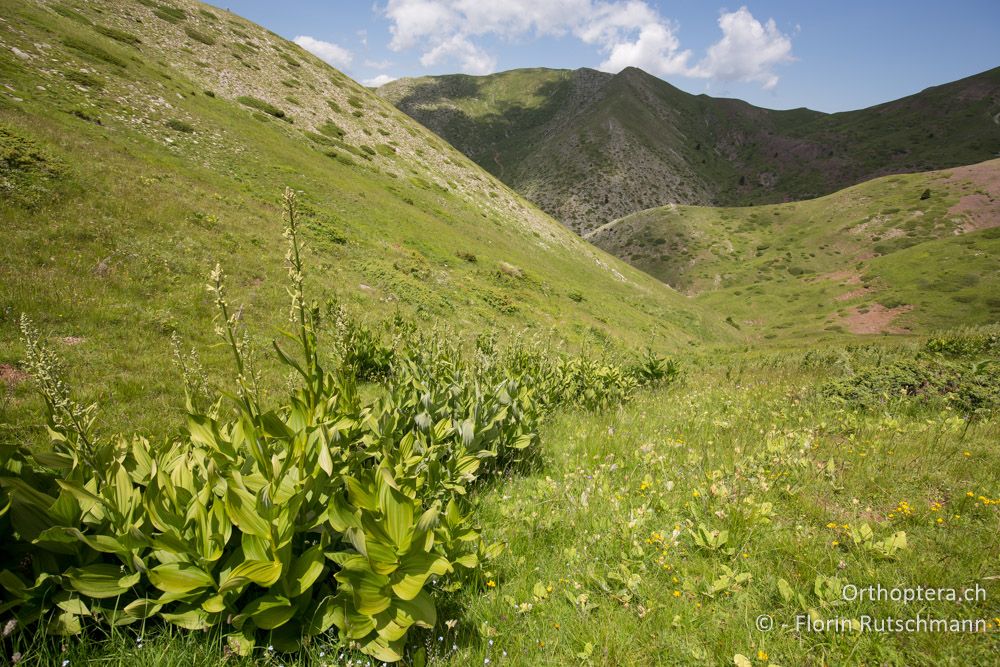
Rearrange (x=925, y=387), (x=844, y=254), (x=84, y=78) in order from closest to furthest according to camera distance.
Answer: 1. (x=925, y=387)
2. (x=84, y=78)
3. (x=844, y=254)

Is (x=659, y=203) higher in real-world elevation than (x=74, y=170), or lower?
higher

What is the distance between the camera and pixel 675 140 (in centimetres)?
12875

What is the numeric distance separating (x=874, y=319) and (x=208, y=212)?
194ft

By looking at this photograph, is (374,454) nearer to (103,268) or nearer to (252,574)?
(252,574)

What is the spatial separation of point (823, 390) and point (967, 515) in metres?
5.27

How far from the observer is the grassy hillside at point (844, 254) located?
145 ft

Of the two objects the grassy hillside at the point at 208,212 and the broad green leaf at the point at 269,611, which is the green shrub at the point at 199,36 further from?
the broad green leaf at the point at 269,611

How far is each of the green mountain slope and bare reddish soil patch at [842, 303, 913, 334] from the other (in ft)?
213

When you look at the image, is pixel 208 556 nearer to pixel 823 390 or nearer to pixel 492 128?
pixel 823 390

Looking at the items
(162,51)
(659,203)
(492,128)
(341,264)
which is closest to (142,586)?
(341,264)

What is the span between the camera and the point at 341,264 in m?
19.8

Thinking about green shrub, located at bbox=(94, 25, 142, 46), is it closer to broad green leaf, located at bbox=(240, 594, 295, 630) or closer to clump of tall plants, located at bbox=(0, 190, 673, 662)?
clump of tall plants, located at bbox=(0, 190, 673, 662)

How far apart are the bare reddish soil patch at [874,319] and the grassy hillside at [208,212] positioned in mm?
12151

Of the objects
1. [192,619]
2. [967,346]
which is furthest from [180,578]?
[967,346]
